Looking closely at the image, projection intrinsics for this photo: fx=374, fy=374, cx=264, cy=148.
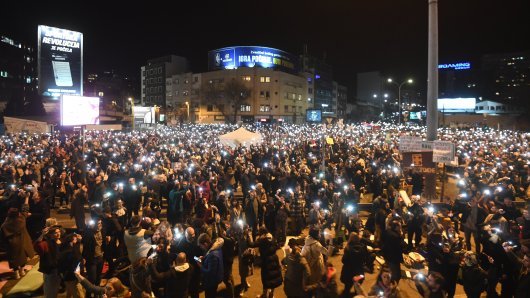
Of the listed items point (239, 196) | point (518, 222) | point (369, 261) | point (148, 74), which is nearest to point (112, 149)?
point (239, 196)

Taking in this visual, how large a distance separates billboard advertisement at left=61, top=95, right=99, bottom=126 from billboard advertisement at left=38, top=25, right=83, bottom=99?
487 inches

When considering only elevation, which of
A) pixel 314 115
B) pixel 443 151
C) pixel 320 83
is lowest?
pixel 443 151

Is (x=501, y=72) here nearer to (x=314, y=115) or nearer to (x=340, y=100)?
(x=340, y=100)

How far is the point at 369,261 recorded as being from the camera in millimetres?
7465

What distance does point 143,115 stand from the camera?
1484 inches

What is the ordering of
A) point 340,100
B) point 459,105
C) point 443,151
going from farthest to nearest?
point 340,100, point 459,105, point 443,151

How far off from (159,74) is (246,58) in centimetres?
2576

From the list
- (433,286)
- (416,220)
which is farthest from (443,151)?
(433,286)

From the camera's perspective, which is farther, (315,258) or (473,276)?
(315,258)

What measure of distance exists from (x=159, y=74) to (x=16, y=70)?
32855 mm

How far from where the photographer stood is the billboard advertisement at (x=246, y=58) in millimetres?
79062

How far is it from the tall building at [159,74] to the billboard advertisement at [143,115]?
5376 centimetres

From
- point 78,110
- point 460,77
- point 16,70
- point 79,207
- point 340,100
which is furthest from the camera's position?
point 460,77

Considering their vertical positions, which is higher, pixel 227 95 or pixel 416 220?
pixel 227 95
